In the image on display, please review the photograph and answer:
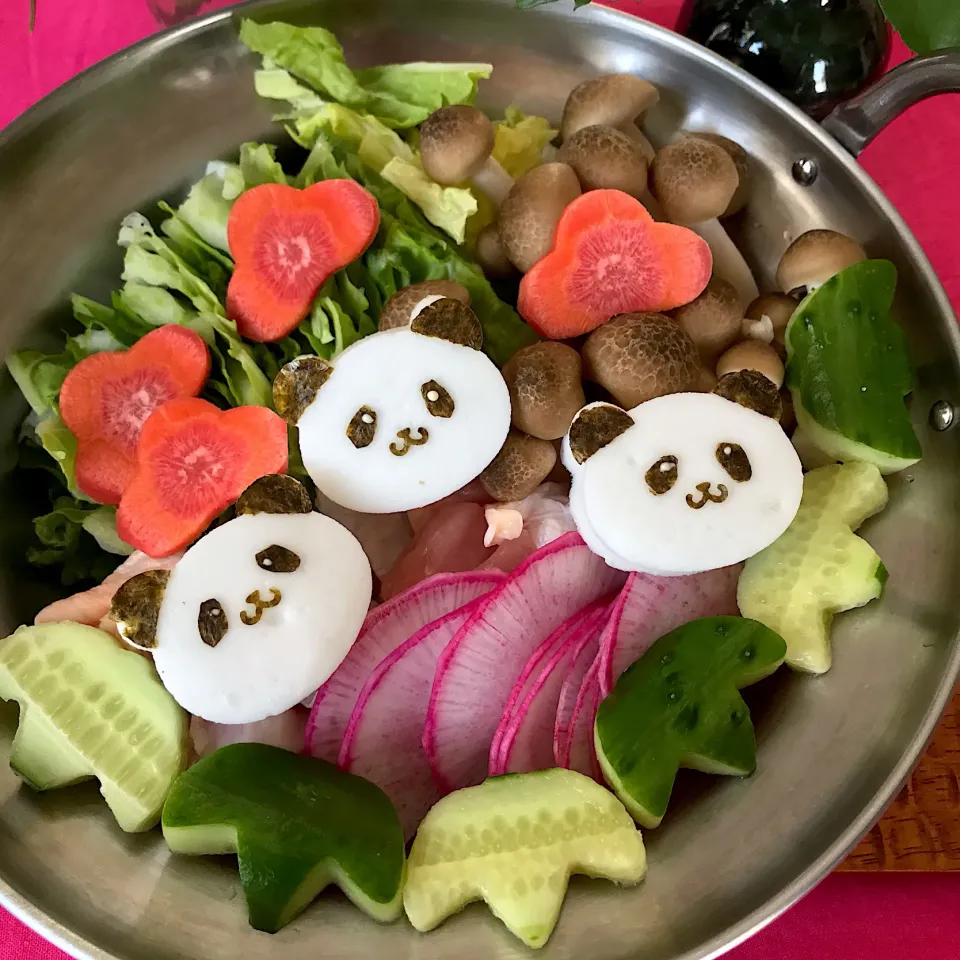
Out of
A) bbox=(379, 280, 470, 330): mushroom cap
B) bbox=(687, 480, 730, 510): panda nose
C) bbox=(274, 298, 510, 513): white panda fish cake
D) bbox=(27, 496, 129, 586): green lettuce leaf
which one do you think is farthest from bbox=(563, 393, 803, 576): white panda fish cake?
bbox=(27, 496, 129, 586): green lettuce leaf

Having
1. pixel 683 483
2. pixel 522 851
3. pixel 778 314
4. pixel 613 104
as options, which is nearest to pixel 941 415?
pixel 778 314

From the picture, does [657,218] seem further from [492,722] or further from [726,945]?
[726,945]

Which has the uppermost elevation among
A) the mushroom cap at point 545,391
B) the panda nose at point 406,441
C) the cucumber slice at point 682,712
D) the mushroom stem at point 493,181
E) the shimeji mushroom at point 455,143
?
the shimeji mushroom at point 455,143

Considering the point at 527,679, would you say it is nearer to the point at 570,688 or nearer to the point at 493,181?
the point at 570,688

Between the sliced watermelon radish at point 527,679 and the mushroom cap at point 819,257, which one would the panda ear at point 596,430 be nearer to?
the sliced watermelon radish at point 527,679

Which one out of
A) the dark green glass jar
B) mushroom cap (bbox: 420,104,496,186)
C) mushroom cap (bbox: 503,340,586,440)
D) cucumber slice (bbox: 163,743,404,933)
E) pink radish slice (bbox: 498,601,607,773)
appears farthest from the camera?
the dark green glass jar

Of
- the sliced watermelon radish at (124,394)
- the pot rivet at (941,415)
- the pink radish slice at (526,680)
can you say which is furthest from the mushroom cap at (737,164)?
the sliced watermelon radish at (124,394)

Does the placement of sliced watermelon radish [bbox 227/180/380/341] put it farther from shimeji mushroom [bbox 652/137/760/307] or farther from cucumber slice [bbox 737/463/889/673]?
cucumber slice [bbox 737/463/889/673]
